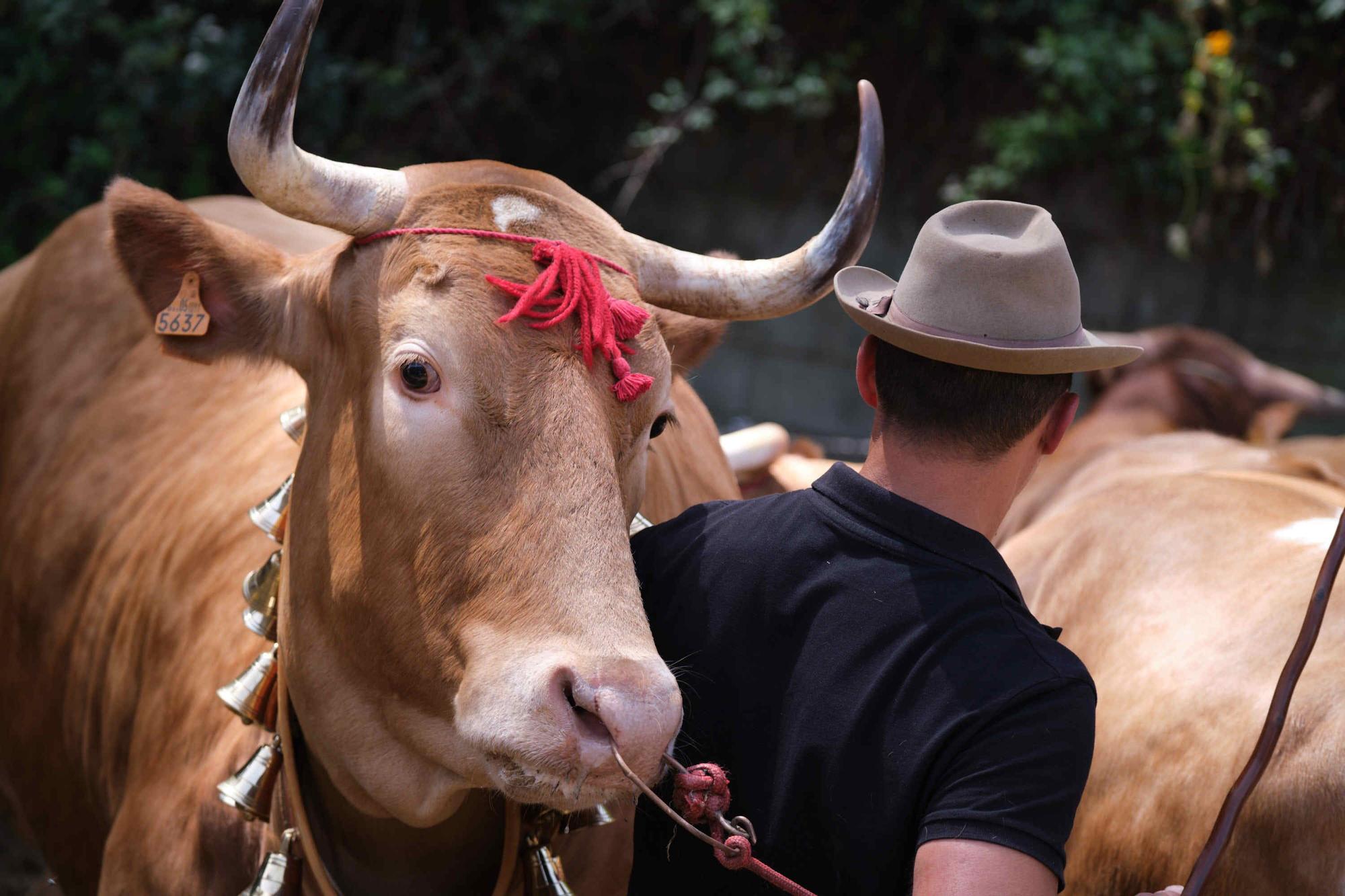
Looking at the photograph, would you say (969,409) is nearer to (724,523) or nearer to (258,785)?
(724,523)

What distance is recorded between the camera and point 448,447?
1.85m

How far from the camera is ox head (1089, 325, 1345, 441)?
575 centimetres

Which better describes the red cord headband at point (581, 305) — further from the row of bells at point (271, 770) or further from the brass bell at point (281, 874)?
the brass bell at point (281, 874)

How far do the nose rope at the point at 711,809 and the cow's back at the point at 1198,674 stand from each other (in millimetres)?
1083

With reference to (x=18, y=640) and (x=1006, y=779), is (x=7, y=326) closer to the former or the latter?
(x=18, y=640)

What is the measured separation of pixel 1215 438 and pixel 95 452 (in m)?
3.87

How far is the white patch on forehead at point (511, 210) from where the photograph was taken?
2.01 metres

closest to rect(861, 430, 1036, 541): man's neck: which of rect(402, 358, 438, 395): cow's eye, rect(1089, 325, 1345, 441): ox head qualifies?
rect(402, 358, 438, 395): cow's eye

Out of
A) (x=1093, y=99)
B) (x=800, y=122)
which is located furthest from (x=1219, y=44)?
(x=800, y=122)

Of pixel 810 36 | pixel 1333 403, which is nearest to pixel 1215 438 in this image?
pixel 1333 403

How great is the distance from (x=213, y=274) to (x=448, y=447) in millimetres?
685

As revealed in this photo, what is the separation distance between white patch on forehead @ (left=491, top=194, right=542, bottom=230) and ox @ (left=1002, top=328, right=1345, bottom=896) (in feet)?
5.33

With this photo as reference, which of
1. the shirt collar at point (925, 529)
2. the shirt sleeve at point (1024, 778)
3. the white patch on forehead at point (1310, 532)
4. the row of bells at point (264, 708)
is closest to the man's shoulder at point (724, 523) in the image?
the shirt collar at point (925, 529)

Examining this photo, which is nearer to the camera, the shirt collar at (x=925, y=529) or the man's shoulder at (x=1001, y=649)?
the man's shoulder at (x=1001, y=649)
